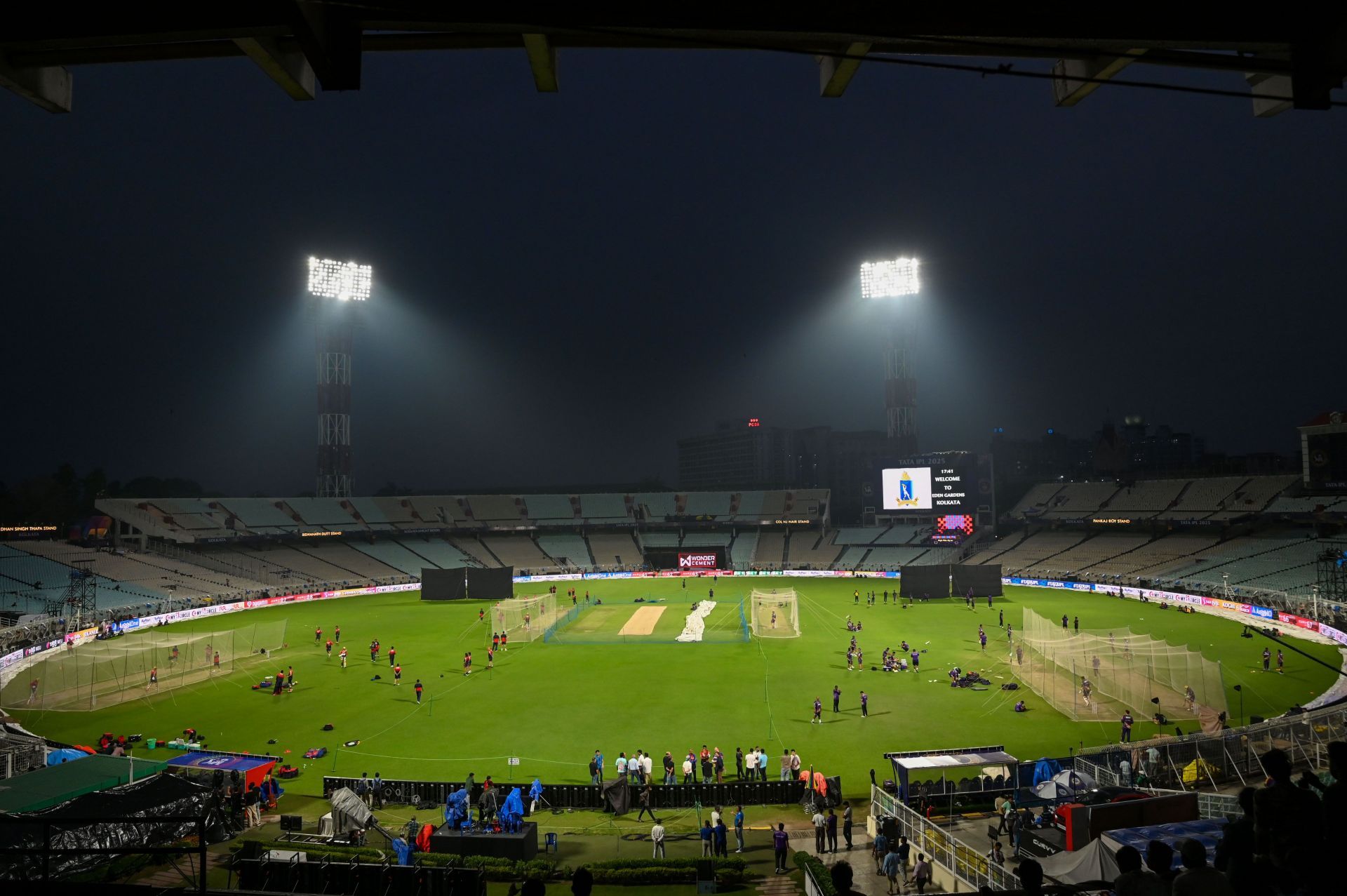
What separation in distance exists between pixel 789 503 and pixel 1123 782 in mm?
76241

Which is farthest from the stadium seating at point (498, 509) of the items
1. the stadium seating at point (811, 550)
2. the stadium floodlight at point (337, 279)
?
the stadium seating at point (811, 550)

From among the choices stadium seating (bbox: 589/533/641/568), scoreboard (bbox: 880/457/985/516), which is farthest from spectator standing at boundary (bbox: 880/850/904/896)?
stadium seating (bbox: 589/533/641/568)

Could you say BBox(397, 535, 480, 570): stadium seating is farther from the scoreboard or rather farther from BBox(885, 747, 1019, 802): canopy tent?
BBox(885, 747, 1019, 802): canopy tent

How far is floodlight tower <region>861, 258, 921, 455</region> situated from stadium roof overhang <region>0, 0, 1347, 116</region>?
7849 cm

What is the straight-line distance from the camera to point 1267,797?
525 centimetres

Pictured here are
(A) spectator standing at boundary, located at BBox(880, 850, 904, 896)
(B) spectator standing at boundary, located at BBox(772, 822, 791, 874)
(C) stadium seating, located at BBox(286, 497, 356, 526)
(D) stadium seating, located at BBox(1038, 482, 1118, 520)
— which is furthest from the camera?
(C) stadium seating, located at BBox(286, 497, 356, 526)

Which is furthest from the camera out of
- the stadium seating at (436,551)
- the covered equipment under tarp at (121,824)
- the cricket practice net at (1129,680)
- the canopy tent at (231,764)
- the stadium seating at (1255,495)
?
the stadium seating at (436,551)

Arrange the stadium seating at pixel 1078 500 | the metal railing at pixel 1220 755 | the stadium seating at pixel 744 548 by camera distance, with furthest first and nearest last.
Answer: the stadium seating at pixel 744 548
the stadium seating at pixel 1078 500
the metal railing at pixel 1220 755

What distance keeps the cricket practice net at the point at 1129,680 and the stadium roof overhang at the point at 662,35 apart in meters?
26.2

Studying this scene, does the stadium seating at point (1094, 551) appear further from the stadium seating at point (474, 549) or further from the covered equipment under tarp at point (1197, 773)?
the stadium seating at point (474, 549)

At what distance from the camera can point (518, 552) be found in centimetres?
8538

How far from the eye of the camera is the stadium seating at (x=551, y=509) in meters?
92.9

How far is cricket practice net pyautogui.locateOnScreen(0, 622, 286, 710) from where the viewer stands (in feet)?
102

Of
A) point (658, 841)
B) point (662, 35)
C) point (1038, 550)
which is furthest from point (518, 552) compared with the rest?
point (662, 35)
